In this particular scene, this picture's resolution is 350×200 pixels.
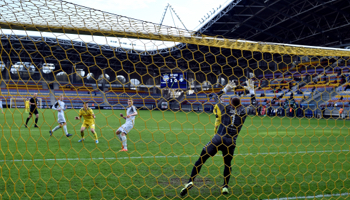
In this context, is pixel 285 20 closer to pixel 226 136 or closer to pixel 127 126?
pixel 127 126

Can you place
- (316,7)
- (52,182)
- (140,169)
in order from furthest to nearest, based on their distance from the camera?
(316,7) < (140,169) < (52,182)

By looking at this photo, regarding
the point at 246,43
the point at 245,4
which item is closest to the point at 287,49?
the point at 246,43

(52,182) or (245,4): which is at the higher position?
(245,4)

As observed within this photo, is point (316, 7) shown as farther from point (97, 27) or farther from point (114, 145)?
point (97, 27)

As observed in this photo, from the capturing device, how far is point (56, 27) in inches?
142

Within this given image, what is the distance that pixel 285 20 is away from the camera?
845 inches

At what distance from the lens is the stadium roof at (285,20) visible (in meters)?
19.3

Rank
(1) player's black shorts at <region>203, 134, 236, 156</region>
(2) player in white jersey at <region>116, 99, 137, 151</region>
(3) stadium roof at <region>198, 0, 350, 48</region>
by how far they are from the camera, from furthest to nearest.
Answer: (3) stadium roof at <region>198, 0, 350, 48</region> < (2) player in white jersey at <region>116, 99, 137, 151</region> < (1) player's black shorts at <region>203, 134, 236, 156</region>

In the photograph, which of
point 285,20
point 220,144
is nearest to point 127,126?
point 220,144

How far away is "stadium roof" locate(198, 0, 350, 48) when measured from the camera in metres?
19.3

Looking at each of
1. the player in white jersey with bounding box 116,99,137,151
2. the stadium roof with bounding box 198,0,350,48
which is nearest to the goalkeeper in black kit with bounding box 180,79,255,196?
the player in white jersey with bounding box 116,99,137,151

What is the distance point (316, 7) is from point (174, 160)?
17569 mm

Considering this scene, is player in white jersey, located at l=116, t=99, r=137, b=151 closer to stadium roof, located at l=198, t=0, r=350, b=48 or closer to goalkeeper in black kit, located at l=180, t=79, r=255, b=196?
goalkeeper in black kit, located at l=180, t=79, r=255, b=196

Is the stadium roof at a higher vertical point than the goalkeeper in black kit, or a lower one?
higher
